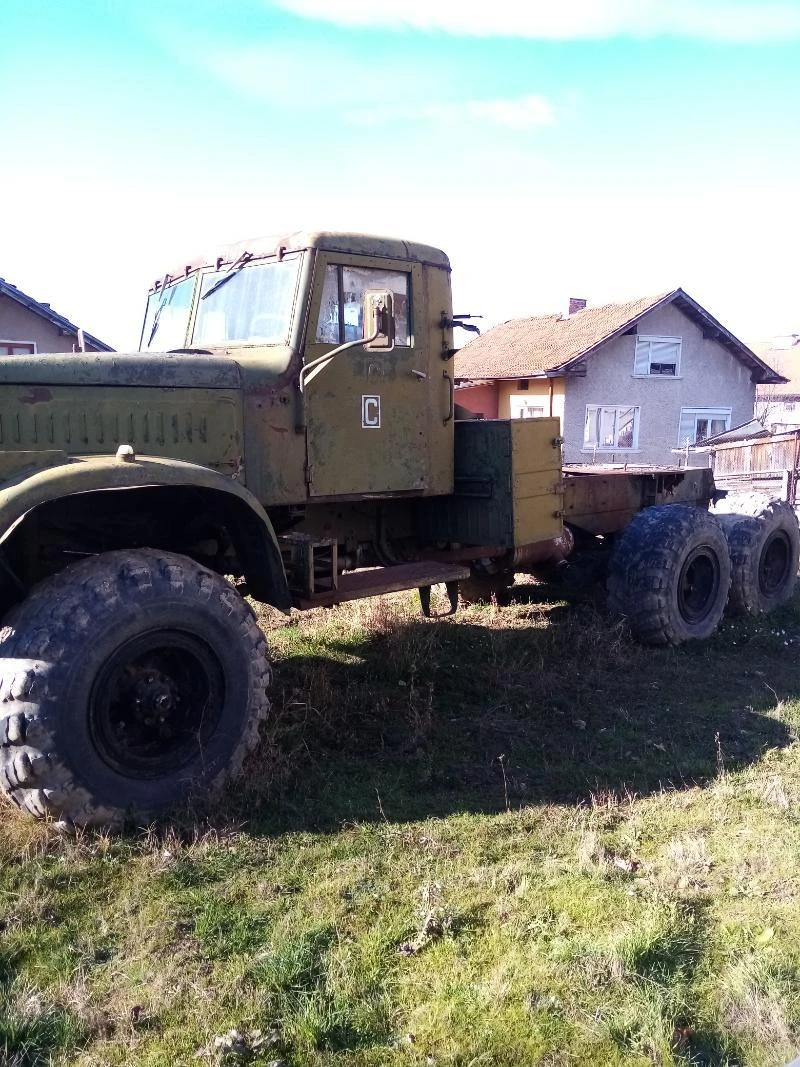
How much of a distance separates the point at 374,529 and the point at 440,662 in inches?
40.6

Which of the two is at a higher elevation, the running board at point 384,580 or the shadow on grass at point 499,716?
the running board at point 384,580

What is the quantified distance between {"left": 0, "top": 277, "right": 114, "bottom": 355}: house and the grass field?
44.4 feet

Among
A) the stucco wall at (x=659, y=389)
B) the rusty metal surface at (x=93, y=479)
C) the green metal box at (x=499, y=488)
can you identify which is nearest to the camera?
the rusty metal surface at (x=93, y=479)

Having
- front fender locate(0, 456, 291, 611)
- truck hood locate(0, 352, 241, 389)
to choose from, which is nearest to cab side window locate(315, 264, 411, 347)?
truck hood locate(0, 352, 241, 389)

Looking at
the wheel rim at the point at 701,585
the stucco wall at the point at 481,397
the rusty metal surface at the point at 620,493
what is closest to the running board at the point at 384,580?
the rusty metal surface at the point at 620,493

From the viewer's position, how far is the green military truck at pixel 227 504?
12.4 ft

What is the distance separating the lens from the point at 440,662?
6.18 m

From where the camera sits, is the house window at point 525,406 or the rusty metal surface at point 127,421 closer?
the rusty metal surface at point 127,421

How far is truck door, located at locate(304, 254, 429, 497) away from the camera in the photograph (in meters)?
5.02

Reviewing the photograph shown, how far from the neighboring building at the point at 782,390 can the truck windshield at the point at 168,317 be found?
A: 3003cm

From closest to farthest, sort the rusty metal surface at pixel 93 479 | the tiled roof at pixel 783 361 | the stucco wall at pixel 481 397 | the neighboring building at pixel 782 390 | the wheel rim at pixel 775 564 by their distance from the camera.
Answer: the rusty metal surface at pixel 93 479 < the wheel rim at pixel 775 564 < the stucco wall at pixel 481 397 < the neighboring building at pixel 782 390 < the tiled roof at pixel 783 361

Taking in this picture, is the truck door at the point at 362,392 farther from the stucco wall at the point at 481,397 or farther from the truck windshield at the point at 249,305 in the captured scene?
the stucco wall at the point at 481,397

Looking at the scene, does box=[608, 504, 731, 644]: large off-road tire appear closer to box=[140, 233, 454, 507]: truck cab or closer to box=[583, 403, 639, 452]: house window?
box=[140, 233, 454, 507]: truck cab

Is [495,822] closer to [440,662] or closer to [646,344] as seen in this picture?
[440,662]
